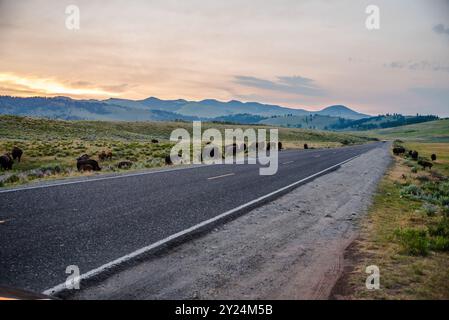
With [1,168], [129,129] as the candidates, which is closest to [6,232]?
[1,168]

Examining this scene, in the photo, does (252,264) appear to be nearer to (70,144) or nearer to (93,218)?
(93,218)

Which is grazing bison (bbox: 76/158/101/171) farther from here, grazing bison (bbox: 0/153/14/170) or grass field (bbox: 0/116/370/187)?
grazing bison (bbox: 0/153/14/170)

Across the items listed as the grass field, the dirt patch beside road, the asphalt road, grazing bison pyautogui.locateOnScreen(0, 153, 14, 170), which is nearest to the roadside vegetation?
the dirt patch beside road

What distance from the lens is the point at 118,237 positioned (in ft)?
20.5

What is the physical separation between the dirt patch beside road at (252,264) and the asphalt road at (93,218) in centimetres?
74

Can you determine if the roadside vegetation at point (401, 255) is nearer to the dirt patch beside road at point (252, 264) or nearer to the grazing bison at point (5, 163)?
the dirt patch beside road at point (252, 264)

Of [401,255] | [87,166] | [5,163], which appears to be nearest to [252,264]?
[401,255]

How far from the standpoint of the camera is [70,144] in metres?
42.2

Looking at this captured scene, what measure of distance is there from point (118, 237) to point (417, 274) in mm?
4996

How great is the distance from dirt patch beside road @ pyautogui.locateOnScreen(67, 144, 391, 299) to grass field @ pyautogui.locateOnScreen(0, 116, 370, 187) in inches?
393

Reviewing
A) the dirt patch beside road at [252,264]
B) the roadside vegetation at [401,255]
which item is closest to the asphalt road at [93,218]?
the dirt patch beside road at [252,264]

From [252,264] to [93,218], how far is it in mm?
3887

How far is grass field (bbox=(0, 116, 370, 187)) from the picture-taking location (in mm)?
19356

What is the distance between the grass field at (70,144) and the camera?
19.4 meters
